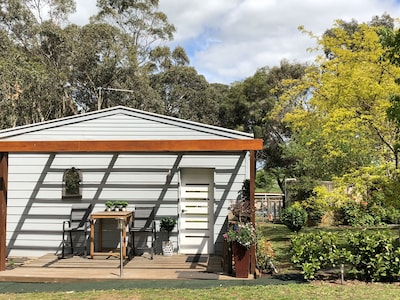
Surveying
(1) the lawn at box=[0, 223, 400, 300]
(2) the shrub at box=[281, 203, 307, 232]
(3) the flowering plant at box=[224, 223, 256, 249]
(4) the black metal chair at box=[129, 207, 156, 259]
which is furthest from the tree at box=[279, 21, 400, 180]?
(4) the black metal chair at box=[129, 207, 156, 259]

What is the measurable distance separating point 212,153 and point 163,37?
21.5m

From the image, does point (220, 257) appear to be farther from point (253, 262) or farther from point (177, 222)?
point (253, 262)

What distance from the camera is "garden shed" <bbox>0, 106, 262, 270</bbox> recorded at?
26.8 feet

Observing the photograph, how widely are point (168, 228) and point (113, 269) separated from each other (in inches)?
68.5

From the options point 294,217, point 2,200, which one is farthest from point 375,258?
point 2,200

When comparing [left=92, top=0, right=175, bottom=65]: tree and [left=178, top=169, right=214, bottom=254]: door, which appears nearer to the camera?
[left=178, top=169, right=214, bottom=254]: door

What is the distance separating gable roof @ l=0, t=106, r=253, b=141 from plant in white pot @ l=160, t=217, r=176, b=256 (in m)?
1.72

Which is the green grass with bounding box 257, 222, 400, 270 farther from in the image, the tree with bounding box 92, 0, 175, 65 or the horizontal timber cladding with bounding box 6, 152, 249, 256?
the tree with bounding box 92, 0, 175, 65

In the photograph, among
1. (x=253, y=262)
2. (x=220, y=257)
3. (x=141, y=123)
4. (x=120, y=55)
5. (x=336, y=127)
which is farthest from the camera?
(x=120, y=55)

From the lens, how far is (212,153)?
8.18 meters

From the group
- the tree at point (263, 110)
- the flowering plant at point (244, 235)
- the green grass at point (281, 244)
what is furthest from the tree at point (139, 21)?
the flowering plant at point (244, 235)

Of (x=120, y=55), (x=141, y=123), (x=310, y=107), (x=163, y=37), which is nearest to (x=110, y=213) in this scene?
(x=141, y=123)

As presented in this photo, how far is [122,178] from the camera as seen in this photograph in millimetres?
8305

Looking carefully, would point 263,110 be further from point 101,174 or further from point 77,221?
point 77,221
